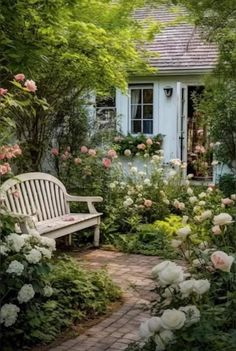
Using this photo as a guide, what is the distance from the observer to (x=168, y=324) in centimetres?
207

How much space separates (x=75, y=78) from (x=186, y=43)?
16.8 feet

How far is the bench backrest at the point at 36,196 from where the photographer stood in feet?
18.2

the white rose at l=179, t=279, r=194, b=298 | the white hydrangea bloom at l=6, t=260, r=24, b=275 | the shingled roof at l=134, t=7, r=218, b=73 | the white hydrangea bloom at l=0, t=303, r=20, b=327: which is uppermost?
the shingled roof at l=134, t=7, r=218, b=73

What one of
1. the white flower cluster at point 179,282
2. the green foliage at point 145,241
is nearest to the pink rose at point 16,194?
the green foliage at point 145,241

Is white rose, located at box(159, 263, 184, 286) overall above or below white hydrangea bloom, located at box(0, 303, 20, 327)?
above

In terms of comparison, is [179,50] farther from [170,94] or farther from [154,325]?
[154,325]

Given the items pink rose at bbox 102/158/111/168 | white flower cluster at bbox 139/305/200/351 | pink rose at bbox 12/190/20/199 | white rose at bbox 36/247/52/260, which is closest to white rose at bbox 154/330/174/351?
white flower cluster at bbox 139/305/200/351

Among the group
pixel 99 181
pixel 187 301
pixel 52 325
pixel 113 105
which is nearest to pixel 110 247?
pixel 99 181

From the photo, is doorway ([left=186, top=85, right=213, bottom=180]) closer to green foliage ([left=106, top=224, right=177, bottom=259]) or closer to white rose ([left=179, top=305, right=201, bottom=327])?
green foliage ([left=106, top=224, right=177, bottom=259])

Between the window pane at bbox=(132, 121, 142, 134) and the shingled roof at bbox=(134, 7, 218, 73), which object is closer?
the shingled roof at bbox=(134, 7, 218, 73)

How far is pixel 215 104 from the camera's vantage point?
8961mm

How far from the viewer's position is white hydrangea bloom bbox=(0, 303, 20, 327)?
10.8 ft

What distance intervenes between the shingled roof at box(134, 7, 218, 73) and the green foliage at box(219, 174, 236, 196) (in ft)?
8.60

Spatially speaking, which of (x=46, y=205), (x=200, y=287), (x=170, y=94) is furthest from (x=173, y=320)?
(x=170, y=94)
